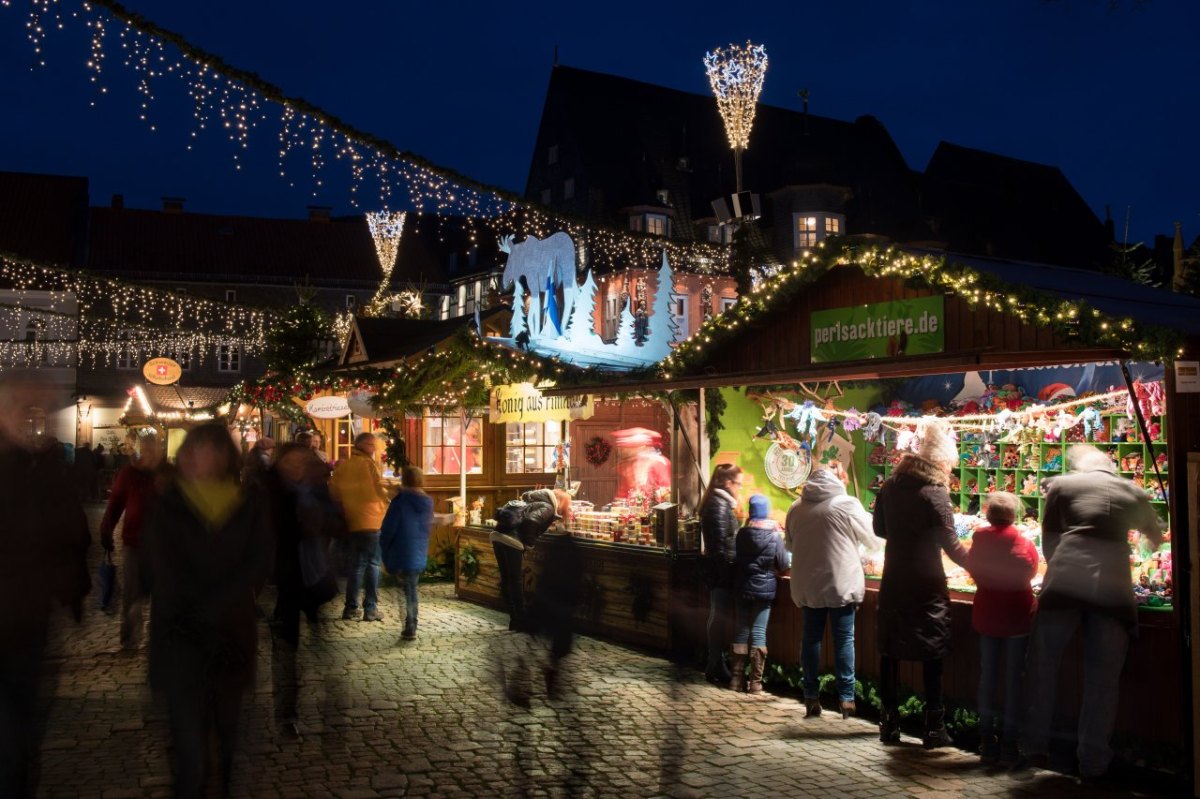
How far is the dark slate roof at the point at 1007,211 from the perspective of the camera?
45844mm

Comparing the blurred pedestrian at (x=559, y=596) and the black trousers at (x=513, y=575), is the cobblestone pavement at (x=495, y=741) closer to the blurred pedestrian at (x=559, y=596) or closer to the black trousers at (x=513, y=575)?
the blurred pedestrian at (x=559, y=596)

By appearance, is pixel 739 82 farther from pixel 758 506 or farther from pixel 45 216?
pixel 45 216

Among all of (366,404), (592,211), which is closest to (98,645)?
(366,404)

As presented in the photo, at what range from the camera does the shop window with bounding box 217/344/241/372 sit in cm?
5238

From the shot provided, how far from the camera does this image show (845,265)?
8.63 metres

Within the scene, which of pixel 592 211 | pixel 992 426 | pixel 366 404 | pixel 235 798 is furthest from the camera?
pixel 592 211

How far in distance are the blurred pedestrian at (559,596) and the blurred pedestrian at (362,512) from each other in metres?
3.91

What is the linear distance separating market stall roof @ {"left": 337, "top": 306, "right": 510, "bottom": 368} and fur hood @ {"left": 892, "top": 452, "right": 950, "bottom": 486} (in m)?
10.1

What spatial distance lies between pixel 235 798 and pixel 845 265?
550 centimetres

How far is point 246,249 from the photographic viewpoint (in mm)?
53312

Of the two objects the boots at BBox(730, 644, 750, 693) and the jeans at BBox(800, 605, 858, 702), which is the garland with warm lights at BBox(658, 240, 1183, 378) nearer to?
the jeans at BBox(800, 605, 858, 702)

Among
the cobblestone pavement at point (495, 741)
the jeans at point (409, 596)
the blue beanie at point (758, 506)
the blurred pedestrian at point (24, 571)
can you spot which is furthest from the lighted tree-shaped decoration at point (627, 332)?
the blurred pedestrian at point (24, 571)

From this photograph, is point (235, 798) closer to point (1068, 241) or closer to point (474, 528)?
point (474, 528)

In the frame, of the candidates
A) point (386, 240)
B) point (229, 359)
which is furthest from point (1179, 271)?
point (229, 359)
